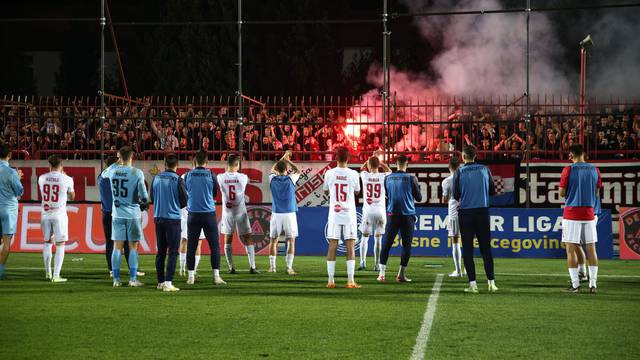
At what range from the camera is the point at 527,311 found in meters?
11.1

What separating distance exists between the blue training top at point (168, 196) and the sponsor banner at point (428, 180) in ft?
30.5

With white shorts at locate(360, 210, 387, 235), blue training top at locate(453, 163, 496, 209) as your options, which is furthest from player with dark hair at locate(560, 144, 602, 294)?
white shorts at locate(360, 210, 387, 235)

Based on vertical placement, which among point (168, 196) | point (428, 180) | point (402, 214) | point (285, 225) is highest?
point (428, 180)

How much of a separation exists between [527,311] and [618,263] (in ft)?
30.1

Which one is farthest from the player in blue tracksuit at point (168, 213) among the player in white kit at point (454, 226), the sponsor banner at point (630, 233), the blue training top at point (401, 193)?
the sponsor banner at point (630, 233)

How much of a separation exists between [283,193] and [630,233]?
885 cm

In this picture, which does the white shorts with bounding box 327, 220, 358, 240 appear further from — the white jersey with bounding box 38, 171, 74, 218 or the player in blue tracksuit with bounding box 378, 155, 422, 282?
the white jersey with bounding box 38, 171, 74, 218

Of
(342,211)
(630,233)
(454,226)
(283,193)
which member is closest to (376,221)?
(454,226)

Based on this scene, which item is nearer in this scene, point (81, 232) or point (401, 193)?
point (401, 193)

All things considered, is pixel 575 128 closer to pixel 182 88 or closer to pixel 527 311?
pixel 527 311

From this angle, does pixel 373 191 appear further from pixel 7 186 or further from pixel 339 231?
pixel 7 186

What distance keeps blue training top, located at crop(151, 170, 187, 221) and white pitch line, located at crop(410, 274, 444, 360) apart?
155 inches

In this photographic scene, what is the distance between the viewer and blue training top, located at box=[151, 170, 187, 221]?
13258mm

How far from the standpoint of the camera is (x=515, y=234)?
20625 mm
